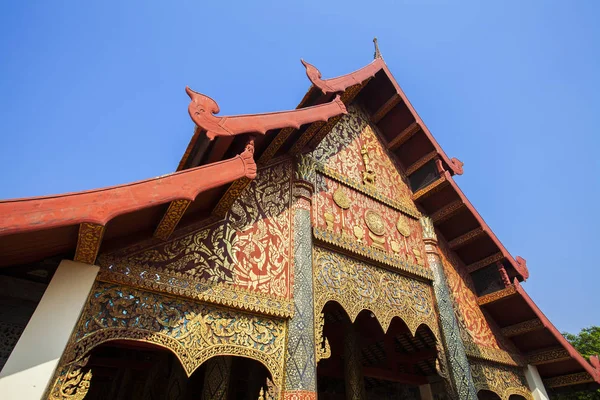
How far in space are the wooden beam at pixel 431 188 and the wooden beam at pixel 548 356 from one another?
11.5ft

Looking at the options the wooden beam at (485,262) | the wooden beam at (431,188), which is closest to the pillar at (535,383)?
the wooden beam at (485,262)

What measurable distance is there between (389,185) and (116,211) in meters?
5.17

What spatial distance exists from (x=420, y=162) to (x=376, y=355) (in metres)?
4.35

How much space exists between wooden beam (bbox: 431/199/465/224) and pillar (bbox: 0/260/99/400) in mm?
5941

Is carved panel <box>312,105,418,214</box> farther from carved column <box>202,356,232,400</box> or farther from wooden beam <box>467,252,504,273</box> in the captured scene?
carved column <box>202,356,232,400</box>

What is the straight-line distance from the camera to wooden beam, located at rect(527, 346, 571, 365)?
6648 mm

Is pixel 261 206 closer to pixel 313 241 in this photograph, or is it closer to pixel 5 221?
pixel 313 241

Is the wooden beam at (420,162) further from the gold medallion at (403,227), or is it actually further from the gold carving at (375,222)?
the gold carving at (375,222)

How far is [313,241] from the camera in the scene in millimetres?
5082

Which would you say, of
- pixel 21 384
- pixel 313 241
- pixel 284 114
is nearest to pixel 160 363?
pixel 313 241

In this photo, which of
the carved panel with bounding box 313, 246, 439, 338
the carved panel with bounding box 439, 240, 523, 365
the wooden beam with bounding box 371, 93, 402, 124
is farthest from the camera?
the wooden beam with bounding box 371, 93, 402, 124

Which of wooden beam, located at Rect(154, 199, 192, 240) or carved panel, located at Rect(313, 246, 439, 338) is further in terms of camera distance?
carved panel, located at Rect(313, 246, 439, 338)

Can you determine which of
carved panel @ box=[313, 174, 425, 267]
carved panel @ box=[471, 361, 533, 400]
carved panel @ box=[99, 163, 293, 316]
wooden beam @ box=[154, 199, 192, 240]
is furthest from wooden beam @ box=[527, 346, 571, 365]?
wooden beam @ box=[154, 199, 192, 240]

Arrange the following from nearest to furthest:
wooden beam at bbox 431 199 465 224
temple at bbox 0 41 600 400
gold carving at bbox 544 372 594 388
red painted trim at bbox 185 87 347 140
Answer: temple at bbox 0 41 600 400 → red painted trim at bbox 185 87 347 140 → gold carving at bbox 544 372 594 388 → wooden beam at bbox 431 199 465 224
